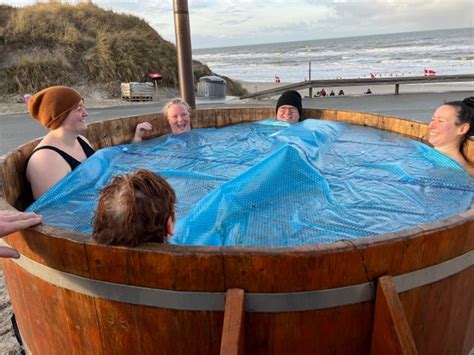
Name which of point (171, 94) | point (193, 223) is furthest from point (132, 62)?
point (193, 223)

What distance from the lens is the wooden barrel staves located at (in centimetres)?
123

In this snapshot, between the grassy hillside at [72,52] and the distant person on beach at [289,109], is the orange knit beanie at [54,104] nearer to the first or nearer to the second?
the distant person on beach at [289,109]

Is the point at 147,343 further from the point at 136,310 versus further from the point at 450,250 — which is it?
the point at 450,250

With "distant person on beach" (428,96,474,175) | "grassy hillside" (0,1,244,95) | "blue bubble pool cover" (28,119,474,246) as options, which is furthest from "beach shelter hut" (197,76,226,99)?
"distant person on beach" (428,96,474,175)

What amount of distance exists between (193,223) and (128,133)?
7.97 feet

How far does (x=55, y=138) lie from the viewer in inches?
103

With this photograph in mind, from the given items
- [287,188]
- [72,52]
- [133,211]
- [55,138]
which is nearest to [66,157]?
[55,138]

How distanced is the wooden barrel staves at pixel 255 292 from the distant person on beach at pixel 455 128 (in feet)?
5.18

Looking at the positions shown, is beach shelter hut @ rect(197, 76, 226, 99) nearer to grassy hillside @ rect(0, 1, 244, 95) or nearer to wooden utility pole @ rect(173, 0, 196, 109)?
grassy hillside @ rect(0, 1, 244, 95)

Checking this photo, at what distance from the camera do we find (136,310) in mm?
1370

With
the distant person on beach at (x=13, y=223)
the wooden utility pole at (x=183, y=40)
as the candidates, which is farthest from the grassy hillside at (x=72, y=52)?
the distant person on beach at (x=13, y=223)

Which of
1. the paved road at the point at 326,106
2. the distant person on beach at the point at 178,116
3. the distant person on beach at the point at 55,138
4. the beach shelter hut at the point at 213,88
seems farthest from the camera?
the beach shelter hut at the point at 213,88

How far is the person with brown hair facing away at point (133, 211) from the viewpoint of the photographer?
1264mm

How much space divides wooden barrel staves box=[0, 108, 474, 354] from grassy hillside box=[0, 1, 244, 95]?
14109mm
